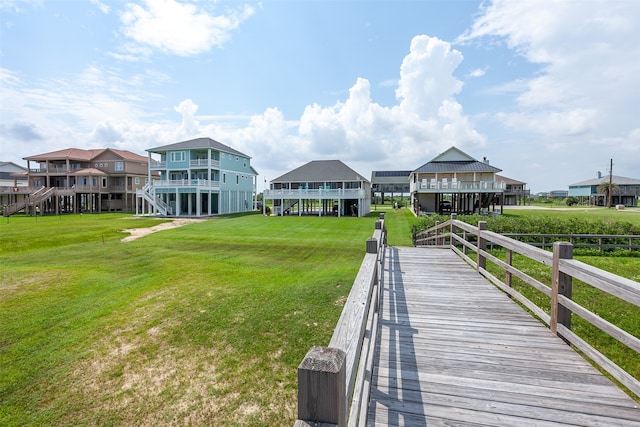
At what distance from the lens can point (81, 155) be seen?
46.6 m

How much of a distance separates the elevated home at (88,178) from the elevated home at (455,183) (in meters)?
37.7

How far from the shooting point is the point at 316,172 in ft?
Result: 128

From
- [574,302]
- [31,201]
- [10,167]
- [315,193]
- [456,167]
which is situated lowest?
[574,302]

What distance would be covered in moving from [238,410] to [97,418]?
192 centimetres

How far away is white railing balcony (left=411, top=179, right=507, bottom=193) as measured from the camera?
32.0m

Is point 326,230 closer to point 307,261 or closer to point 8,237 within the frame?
point 307,261

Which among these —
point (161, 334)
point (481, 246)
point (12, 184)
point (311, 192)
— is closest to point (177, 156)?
point (311, 192)

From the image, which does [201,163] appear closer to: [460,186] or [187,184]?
[187,184]

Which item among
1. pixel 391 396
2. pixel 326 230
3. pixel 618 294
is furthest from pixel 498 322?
pixel 326 230

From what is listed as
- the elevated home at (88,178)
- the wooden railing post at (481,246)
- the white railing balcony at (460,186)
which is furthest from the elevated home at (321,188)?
the wooden railing post at (481,246)

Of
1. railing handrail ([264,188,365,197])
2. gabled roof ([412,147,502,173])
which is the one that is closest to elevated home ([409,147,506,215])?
gabled roof ([412,147,502,173])

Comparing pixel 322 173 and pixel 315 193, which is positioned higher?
pixel 322 173

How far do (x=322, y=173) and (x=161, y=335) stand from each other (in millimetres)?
32841

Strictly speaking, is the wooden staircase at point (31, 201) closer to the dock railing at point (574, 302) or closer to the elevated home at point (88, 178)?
the elevated home at point (88, 178)
